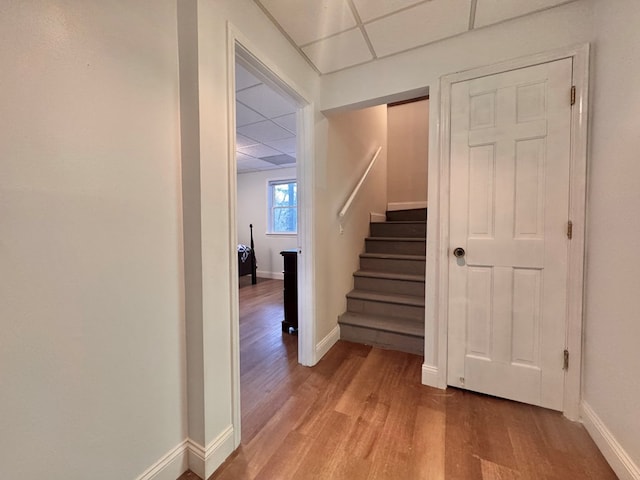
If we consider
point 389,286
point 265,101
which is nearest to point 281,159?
point 265,101

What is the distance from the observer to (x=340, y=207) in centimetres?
256

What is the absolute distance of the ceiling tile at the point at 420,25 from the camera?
1.47 metres

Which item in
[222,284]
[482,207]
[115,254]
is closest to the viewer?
[115,254]

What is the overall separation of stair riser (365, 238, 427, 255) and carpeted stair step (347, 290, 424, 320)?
62 centimetres

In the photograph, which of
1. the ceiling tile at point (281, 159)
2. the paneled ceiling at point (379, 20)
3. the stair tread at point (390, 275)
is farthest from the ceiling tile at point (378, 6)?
the ceiling tile at point (281, 159)

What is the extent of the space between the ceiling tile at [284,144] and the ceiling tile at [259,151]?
0.13 meters

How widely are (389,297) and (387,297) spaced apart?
19 millimetres

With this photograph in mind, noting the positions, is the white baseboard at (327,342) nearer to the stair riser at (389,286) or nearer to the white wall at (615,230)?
the stair riser at (389,286)

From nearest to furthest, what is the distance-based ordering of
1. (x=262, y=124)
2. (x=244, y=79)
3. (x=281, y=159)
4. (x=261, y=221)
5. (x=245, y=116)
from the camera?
(x=244, y=79) → (x=245, y=116) → (x=262, y=124) → (x=281, y=159) → (x=261, y=221)

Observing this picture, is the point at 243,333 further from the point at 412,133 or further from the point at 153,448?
the point at 412,133

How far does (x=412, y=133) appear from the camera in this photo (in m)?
4.11

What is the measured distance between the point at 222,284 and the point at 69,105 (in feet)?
2.73

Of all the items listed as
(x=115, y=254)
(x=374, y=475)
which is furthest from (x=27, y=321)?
(x=374, y=475)

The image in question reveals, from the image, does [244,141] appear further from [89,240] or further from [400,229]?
[89,240]
